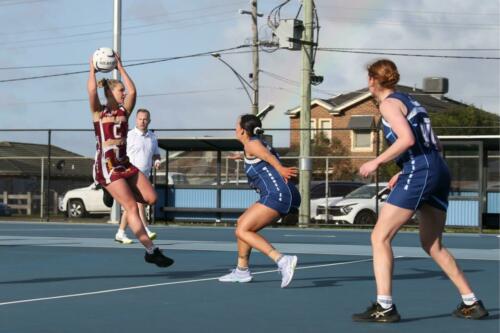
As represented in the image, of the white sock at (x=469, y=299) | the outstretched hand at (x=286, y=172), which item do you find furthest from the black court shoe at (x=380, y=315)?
the outstretched hand at (x=286, y=172)

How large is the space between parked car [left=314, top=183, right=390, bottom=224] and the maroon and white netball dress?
17.3 metres

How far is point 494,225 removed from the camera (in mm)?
25891

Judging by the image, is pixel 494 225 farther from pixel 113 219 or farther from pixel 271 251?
pixel 271 251

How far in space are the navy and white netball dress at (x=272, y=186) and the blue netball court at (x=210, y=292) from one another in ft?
2.54

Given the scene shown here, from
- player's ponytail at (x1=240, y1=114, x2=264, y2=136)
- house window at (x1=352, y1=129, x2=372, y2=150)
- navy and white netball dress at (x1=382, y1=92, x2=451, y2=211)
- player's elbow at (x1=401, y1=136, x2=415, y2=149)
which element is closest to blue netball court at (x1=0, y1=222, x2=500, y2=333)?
navy and white netball dress at (x1=382, y1=92, x2=451, y2=211)

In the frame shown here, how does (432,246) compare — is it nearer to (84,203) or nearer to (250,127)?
(250,127)

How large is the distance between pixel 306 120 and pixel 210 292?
19887mm

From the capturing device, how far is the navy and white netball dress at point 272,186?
9906mm

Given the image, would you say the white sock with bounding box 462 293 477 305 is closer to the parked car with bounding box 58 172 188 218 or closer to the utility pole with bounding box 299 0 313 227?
the utility pole with bounding box 299 0 313 227

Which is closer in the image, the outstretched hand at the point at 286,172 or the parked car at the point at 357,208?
the outstretched hand at the point at 286,172

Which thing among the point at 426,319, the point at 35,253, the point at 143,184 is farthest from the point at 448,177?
the point at 35,253

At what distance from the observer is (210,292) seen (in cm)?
925

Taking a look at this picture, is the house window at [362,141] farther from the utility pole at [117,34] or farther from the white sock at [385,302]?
the white sock at [385,302]

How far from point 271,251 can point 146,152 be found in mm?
6557
